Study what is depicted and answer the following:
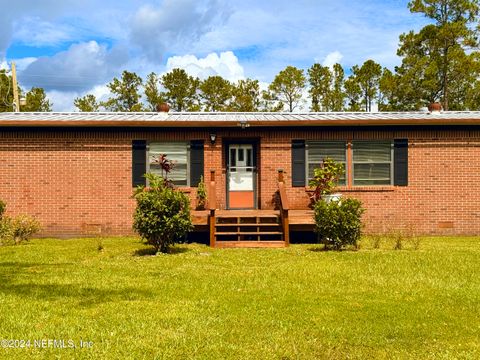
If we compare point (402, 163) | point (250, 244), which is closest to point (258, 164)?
point (250, 244)

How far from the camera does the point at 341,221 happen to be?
1096 centimetres

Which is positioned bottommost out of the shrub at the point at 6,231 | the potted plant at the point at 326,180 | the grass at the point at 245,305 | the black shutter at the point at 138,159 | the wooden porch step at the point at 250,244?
the grass at the point at 245,305

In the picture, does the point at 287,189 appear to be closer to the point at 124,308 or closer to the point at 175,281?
the point at 175,281

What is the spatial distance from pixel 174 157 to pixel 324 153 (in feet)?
14.4

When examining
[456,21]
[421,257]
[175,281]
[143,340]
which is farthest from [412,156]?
[456,21]

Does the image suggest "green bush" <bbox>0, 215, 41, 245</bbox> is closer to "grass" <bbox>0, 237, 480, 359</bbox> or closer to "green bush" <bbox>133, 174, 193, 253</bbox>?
"grass" <bbox>0, 237, 480, 359</bbox>

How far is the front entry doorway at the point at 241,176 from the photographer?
14898 millimetres

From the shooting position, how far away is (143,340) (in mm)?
4871

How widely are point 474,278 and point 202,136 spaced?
8629 millimetres

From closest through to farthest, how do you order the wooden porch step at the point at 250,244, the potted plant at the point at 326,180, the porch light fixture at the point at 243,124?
the wooden porch step at the point at 250,244 < the potted plant at the point at 326,180 < the porch light fixture at the point at 243,124

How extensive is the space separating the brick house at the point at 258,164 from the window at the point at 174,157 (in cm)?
3

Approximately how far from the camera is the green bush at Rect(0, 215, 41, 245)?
40.6ft

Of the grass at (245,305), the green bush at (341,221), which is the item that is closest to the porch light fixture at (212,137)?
the green bush at (341,221)

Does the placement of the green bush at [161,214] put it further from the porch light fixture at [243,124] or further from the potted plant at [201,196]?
the porch light fixture at [243,124]
